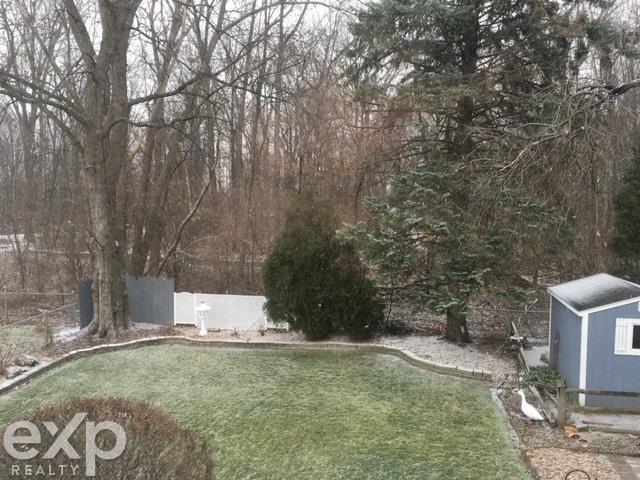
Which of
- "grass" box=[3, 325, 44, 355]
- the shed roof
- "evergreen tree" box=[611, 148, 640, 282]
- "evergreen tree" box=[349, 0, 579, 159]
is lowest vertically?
"grass" box=[3, 325, 44, 355]

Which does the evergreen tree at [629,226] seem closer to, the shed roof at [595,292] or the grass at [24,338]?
the shed roof at [595,292]

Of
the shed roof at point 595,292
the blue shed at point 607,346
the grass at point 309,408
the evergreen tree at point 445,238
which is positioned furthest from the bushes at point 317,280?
the blue shed at point 607,346

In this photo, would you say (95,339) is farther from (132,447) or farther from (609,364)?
(609,364)

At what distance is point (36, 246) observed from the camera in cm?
1905

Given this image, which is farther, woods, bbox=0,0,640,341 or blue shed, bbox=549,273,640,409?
woods, bbox=0,0,640,341

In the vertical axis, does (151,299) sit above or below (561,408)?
above

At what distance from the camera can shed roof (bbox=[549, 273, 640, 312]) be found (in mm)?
7504

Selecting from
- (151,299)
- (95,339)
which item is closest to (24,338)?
(95,339)

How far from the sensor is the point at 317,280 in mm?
11281

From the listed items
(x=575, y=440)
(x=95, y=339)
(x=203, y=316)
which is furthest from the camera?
(x=203, y=316)

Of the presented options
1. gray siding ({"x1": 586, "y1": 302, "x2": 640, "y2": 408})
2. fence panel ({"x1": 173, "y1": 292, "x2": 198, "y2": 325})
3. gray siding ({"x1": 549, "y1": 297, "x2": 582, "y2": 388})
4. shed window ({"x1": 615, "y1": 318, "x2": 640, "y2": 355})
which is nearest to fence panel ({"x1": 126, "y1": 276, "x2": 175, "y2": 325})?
fence panel ({"x1": 173, "y1": 292, "x2": 198, "y2": 325})

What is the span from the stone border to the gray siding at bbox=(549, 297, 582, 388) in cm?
123

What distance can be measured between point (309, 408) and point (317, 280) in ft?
13.9

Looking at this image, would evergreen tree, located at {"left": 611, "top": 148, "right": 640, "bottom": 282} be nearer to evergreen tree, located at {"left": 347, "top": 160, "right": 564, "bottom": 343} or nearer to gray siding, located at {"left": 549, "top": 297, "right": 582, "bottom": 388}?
evergreen tree, located at {"left": 347, "top": 160, "right": 564, "bottom": 343}
